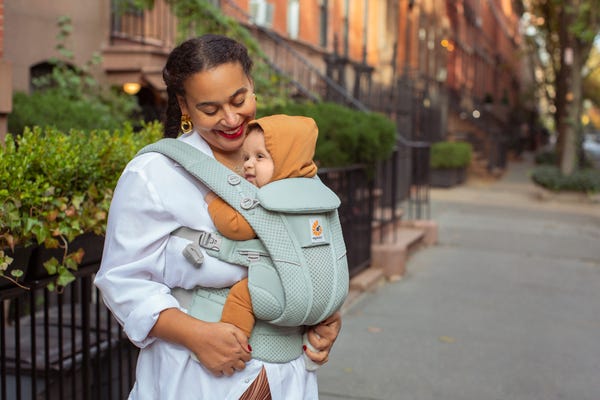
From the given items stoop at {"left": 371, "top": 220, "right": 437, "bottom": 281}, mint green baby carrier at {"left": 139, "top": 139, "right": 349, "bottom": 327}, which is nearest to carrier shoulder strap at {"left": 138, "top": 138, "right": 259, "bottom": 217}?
mint green baby carrier at {"left": 139, "top": 139, "right": 349, "bottom": 327}

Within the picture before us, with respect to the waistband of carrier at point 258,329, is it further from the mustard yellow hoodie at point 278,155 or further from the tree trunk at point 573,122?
the tree trunk at point 573,122

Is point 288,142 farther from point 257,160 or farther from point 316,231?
point 316,231

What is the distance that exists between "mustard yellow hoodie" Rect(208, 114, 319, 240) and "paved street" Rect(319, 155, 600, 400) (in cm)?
326

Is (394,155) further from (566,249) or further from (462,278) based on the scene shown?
(566,249)

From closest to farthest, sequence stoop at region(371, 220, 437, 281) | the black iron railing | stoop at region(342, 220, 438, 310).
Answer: the black iron railing
stoop at region(342, 220, 438, 310)
stoop at region(371, 220, 437, 281)

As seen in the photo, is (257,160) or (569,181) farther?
(569,181)

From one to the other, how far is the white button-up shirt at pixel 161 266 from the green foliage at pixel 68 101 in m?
5.36

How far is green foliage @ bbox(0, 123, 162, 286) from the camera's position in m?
3.27

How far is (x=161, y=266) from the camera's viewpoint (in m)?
2.22

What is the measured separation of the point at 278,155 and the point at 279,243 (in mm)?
237

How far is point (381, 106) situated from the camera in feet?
50.2

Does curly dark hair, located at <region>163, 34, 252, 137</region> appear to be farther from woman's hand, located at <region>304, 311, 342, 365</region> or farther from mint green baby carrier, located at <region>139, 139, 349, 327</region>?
woman's hand, located at <region>304, 311, 342, 365</region>

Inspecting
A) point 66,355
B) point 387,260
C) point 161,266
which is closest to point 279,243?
point 161,266

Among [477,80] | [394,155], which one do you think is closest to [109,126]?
[394,155]
